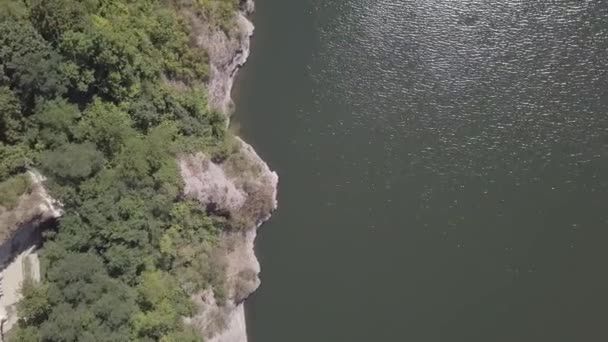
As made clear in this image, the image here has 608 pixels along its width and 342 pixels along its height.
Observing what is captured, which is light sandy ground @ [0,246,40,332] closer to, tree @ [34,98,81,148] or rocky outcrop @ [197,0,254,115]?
tree @ [34,98,81,148]

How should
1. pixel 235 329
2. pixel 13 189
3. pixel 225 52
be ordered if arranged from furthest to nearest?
pixel 225 52
pixel 235 329
pixel 13 189

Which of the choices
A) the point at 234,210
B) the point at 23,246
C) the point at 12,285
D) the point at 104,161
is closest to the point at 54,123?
the point at 104,161

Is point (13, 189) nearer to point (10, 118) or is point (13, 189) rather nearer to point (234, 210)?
point (10, 118)

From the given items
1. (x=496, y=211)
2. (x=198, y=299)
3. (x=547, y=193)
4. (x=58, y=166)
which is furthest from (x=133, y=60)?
(x=547, y=193)

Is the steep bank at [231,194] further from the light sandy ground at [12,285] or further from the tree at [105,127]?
the light sandy ground at [12,285]

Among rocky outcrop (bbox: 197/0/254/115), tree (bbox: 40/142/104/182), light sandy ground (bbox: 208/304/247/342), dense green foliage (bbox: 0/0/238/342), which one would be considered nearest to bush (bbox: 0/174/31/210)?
dense green foliage (bbox: 0/0/238/342)
